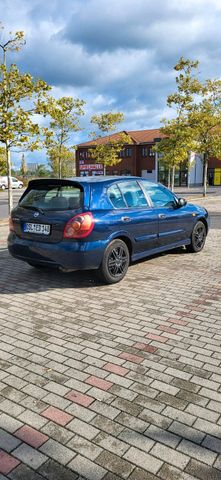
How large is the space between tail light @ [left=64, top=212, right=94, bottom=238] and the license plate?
331 millimetres

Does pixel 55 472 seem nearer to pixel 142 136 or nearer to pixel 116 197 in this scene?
pixel 116 197

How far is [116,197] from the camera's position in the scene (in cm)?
583

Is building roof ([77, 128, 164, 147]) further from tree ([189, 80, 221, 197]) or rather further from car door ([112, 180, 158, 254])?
car door ([112, 180, 158, 254])

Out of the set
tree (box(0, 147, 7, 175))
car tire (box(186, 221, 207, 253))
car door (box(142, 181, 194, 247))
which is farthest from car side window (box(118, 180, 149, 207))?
tree (box(0, 147, 7, 175))

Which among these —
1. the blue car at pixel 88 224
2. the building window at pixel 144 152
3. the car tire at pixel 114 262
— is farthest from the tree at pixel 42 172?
the car tire at pixel 114 262

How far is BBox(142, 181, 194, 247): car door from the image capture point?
21.8ft

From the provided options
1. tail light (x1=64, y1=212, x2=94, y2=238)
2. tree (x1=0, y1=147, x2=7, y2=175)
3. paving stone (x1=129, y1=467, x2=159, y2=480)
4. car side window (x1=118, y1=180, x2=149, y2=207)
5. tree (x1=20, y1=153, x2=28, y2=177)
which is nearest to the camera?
paving stone (x1=129, y1=467, x2=159, y2=480)

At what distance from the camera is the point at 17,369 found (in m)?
3.30

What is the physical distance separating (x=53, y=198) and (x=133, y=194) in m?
1.36

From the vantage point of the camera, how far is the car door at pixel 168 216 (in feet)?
21.8

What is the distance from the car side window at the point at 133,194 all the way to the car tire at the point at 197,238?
171 cm

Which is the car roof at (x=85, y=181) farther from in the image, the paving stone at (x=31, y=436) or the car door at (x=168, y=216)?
the paving stone at (x=31, y=436)

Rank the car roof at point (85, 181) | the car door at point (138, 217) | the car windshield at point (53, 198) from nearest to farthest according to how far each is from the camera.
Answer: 1. the car windshield at point (53, 198)
2. the car roof at point (85, 181)
3. the car door at point (138, 217)

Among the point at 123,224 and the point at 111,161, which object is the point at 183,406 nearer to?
the point at 123,224
